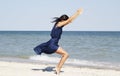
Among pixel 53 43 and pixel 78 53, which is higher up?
pixel 53 43

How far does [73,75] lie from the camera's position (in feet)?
39.2

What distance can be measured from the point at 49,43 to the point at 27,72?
51.9 inches

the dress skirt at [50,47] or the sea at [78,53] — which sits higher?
the dress skirt at [50,47]
